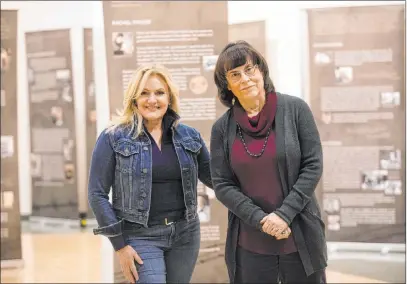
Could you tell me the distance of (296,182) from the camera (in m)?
2.05

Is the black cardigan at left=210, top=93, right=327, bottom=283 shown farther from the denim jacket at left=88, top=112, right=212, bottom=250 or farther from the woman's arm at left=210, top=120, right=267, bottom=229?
the denim jacket at left=88, top=112, right=212, bottom=250

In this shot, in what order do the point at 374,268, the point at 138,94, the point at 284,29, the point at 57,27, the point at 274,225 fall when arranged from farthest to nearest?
1. the point at 57,27
2. the point at 374,268
3. the point at 284,29
4. the point at 138,94
5. the point at 274,225

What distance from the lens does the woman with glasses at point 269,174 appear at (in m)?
2.04

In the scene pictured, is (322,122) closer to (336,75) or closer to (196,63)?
(336,75)

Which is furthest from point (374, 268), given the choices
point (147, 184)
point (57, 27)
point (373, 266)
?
point (57, 27)

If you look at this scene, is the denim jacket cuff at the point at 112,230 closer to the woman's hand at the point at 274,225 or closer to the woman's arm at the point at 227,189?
the woman's arm at the point at 227,189

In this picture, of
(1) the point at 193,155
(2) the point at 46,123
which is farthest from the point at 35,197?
(1) the point at 193,155

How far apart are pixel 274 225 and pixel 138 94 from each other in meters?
0.80

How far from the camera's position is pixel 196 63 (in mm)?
3492

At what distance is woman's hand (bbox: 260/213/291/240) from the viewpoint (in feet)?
6.59

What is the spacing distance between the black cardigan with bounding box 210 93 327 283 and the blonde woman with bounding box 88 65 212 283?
0.30 m

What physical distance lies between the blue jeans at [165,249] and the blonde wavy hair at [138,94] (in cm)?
43

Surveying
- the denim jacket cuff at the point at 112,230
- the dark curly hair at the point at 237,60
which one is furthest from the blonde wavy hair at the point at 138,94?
the denim jacket cuff at the point at 112,230

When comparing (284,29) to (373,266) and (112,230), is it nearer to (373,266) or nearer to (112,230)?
(373,266)
